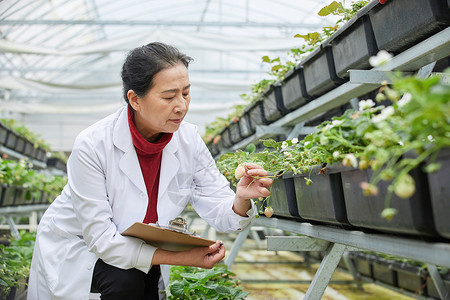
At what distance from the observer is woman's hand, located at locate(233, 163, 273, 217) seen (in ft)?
4.12

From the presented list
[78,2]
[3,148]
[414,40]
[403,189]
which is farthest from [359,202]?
[78,2]

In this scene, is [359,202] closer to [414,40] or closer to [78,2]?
[414,40]

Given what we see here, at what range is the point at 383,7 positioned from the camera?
1.35 metres

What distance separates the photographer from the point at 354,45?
5.11 feet

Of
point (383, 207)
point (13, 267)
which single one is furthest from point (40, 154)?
point (383, 207)

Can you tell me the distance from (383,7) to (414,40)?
158 mm

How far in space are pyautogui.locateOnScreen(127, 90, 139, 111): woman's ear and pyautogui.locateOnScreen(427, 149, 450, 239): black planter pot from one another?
3.38 ft

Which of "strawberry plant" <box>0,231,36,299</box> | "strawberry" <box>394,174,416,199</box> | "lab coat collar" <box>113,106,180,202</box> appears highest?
"lab coat collar" <box>113,106,180,202</box>

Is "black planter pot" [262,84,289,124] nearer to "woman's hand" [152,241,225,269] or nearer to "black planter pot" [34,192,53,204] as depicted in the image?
"woman's hand" [152,241,225,269]

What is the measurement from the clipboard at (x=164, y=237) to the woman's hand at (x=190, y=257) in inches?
0.8

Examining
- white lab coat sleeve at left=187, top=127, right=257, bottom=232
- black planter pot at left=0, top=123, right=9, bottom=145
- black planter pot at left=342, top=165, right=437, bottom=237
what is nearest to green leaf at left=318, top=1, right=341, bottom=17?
white lab coat sleeve at left=187, top=127, right=257, bottom=232

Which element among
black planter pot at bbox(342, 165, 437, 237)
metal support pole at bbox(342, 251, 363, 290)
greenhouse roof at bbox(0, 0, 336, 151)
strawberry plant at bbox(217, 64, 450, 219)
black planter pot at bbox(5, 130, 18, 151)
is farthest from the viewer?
greenhouse roof at bbox(0, 0, 336, 151)

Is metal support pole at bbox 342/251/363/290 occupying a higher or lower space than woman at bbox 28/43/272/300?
lower

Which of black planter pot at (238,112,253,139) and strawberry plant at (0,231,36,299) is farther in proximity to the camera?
black planter pot at (238,112,253,139)
